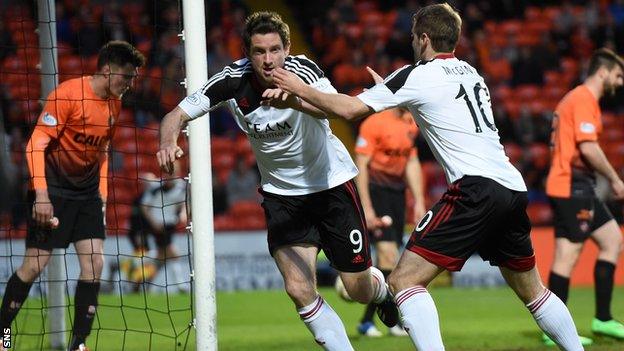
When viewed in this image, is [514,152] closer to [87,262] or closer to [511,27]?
[511,27]

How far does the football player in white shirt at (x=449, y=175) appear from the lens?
5652mm

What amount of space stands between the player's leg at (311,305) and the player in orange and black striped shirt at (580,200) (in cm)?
289

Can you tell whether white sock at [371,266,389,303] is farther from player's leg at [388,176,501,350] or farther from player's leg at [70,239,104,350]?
player's leg at [70,239,104,350]

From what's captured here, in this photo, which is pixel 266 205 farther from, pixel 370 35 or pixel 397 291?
pixel 370 35

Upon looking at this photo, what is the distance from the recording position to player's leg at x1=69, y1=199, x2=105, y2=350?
7.61 meters

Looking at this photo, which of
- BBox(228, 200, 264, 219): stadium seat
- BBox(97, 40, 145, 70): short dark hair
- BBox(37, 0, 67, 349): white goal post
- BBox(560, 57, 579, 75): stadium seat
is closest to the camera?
BBox(97, 40, 145, 70): short dark hair

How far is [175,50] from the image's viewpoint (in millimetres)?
17641

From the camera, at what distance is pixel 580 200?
28.6 feet

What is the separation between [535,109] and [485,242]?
1285cm

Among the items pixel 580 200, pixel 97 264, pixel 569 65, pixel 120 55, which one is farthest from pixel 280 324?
pixel 569 65

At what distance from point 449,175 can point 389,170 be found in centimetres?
398

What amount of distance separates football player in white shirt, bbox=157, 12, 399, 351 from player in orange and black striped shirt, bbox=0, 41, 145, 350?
1573 mm

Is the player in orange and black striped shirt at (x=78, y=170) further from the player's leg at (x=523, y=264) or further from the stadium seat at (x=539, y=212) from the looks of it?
the stadium seat at (x=539, y=212)

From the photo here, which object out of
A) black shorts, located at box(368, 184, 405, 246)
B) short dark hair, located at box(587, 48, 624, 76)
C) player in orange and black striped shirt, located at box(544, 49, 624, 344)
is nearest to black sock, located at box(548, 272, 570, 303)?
player in orange and black striped shirt, located at box(544, 49, 624, 344)
